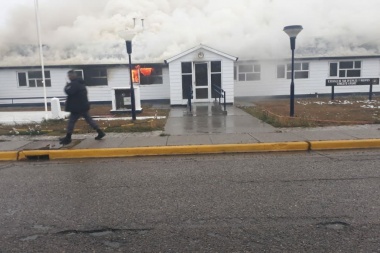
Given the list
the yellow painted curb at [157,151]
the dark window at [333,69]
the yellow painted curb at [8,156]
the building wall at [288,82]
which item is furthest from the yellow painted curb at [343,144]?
the dark window at [333,69]

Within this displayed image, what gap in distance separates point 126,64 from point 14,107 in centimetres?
775

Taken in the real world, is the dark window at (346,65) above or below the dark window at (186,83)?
above

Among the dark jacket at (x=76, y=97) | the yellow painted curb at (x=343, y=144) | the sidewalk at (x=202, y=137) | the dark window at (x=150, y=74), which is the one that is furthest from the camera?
the dark window at (x=150, y=74)

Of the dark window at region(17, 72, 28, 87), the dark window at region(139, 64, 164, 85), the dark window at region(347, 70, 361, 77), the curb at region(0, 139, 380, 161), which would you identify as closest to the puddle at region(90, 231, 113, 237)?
the curb at region(0, 139, 380, 161)

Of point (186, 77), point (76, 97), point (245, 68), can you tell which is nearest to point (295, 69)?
point (245, 68)

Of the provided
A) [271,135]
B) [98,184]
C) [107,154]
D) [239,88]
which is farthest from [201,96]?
[98,184]

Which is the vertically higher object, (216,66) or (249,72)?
(216,66)

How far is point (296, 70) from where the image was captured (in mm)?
20484

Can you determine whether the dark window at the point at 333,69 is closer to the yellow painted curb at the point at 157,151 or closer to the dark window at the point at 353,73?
the dark window at the point at 353,73

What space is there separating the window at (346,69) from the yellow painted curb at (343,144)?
1493 cm

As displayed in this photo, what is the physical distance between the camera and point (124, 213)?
3859 mm

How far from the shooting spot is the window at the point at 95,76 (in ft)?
65.0

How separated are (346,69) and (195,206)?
65.8ft

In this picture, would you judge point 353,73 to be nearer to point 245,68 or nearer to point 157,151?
point 245,68
